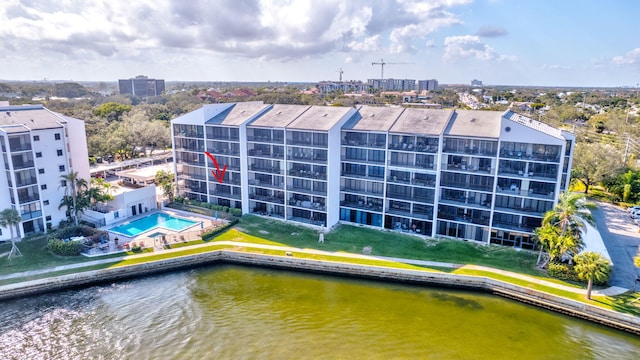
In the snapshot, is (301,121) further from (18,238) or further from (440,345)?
(18,238)

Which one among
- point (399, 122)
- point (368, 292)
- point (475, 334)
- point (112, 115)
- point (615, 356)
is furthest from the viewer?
point (112, 115)

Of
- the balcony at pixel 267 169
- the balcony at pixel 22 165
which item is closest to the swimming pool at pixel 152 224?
the balcony at pixel 267 169

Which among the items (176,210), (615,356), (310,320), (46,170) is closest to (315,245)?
(310,320)

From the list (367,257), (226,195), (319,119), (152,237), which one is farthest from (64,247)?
(319,119)

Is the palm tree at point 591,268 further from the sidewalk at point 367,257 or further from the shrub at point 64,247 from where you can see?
the shrub at point 64,247

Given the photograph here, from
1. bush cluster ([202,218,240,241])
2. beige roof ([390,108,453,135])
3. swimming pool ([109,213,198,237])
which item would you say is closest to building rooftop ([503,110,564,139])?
beige roof ([390,108,453,135])

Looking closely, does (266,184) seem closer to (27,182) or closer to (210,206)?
(210,206)
